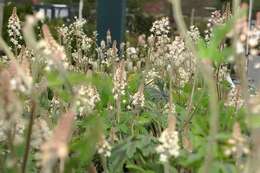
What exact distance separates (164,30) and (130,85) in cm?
45

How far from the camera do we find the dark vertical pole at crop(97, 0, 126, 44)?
5297 mm

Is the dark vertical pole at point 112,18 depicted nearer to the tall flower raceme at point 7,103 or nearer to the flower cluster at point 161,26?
the flower cluster at point 161,26

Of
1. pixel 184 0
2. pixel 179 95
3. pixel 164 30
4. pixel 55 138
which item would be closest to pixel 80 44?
pixel 164 30

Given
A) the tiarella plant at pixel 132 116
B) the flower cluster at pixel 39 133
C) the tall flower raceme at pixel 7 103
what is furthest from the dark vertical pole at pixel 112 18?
the tall flower raceme at pixel 7 103

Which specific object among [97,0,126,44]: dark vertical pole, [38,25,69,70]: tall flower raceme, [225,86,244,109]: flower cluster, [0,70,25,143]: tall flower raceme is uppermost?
[38,25,69,70]: tall flower raceme

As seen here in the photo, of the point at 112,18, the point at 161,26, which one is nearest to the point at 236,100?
the point at 161,26

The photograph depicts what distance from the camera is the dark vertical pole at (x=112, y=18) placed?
5.30 m

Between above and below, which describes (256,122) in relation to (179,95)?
above

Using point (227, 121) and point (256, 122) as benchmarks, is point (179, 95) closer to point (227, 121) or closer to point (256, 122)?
point (227, 121)

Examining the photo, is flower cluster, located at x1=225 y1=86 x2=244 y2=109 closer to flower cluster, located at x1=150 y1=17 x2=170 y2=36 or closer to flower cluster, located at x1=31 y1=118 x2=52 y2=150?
flower cluster, located at x1=150 y1=17 x2=170 y2=36

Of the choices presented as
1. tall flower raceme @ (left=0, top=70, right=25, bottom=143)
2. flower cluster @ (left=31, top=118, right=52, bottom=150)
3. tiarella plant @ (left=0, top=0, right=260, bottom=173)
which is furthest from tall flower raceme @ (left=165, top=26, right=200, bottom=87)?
tall flower raceme @ (left=0, top=70, right=25, bottom=143)

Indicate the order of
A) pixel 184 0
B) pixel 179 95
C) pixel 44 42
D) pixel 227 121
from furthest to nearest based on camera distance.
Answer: pixel 184 0 → pixel 179 95 → pixel 227 121 → pixel 44 42

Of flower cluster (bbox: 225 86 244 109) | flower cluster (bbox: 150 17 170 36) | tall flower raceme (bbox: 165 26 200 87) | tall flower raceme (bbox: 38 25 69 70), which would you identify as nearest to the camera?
tall flower raceme (bbox: 38 25 69 70)

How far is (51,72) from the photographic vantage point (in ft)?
4.17
